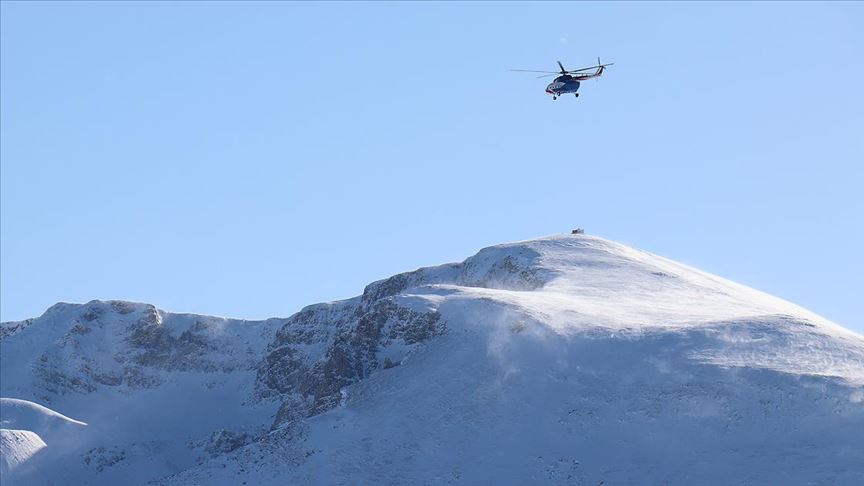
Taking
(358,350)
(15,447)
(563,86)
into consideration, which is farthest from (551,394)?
(15,447)

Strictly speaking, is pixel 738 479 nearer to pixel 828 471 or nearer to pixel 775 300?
pixel 828 471

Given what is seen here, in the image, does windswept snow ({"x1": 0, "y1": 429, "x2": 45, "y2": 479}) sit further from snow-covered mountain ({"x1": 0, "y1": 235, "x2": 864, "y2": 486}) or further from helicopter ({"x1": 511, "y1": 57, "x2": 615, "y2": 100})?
helicopter ({"x1": 511, "y1": 57, "x2": 615, "y2": 100})

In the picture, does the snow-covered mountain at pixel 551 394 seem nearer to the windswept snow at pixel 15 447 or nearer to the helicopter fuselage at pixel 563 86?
the windswept snow at pixel 15 447

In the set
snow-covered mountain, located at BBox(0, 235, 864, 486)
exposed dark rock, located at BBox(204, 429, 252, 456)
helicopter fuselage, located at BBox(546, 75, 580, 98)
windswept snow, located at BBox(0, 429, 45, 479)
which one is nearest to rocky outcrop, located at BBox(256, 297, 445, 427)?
snow-covered mountain, located at BBox(0, 235, 864, 486)

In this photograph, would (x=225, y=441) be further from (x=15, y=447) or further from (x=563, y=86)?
(x=563, y=86)

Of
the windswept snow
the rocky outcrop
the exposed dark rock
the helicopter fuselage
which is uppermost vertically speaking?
the helicopter fuselage

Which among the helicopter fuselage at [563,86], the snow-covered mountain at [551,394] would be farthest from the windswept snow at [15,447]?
the helicopter fuselage at [563,86]

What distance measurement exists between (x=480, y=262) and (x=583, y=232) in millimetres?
15323

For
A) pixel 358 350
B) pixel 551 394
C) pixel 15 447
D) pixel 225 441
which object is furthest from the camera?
pixel 225 441

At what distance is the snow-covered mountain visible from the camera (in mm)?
97812

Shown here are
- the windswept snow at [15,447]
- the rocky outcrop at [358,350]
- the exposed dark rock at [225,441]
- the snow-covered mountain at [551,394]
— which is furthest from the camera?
the exposed dark rock at [225,441]

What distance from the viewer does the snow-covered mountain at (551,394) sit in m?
97.8

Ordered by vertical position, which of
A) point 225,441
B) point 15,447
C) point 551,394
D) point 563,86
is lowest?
point 225,441

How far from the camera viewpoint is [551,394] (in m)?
108
